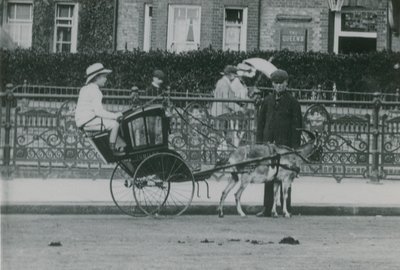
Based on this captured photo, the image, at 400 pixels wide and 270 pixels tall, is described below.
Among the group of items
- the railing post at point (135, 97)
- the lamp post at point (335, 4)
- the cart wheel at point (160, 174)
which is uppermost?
the lamp post at point (335, 4)

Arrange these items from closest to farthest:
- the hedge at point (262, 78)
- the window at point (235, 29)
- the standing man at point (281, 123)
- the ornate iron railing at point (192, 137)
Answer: the standing man at point (281, 123) → the ornate iron railing at point (192, 137) → the hedge at point (262, 78) → the window at point (235, 29)

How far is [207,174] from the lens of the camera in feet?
40.1

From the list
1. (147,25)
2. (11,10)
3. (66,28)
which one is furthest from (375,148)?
(11,10)

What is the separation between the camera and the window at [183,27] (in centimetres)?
2684

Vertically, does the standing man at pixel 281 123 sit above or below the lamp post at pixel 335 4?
below

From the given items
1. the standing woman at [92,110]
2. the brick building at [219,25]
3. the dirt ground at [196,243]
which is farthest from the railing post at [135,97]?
the brick building at [219,25]

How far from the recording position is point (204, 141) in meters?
15.4

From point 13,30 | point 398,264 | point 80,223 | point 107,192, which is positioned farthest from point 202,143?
point 13,30

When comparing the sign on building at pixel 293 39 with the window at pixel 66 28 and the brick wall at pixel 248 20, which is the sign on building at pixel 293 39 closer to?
the brick wall at pixel 248 20

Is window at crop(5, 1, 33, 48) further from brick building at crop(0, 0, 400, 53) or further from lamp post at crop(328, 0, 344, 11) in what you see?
lamp post at crop(328, 0, 344, 11)

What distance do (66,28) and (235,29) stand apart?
5719 millimetres

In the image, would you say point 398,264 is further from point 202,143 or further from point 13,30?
point 13,30

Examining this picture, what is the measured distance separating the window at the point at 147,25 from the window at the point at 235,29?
2505mm

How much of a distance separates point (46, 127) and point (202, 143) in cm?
283
